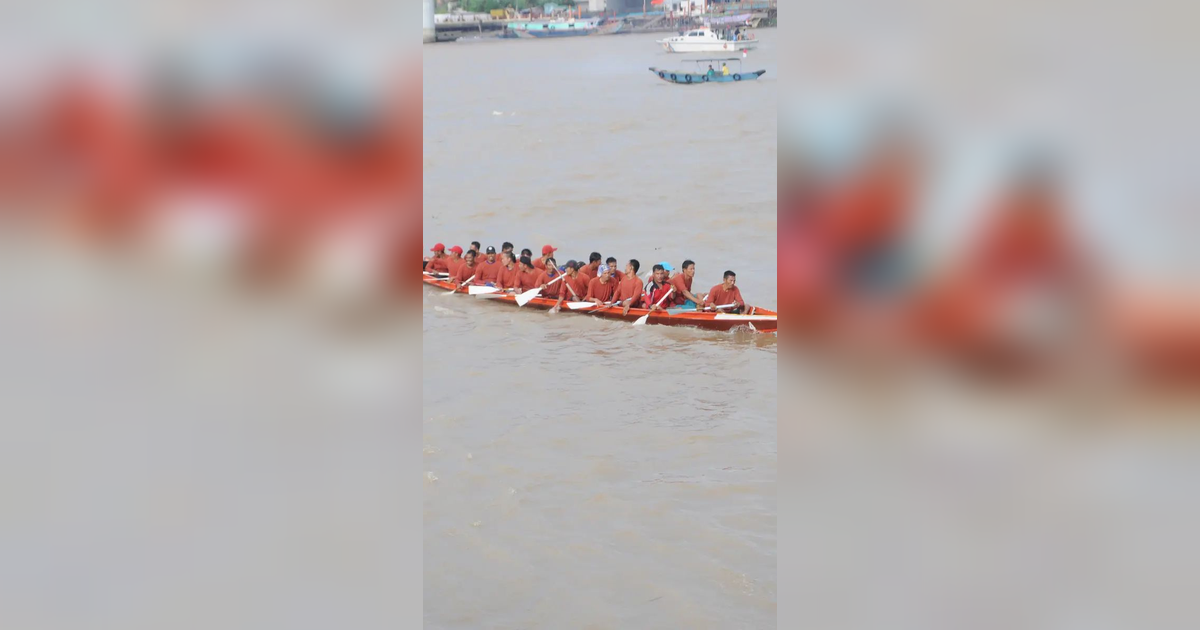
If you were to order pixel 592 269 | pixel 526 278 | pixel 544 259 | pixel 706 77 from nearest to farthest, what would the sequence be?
pixel 592 269
pixel 526 278
pixel 544 259
pixel 706 77

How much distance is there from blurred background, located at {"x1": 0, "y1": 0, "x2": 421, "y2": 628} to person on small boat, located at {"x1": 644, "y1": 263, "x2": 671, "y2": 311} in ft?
31.5

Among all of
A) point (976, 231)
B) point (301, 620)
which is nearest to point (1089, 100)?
point (976, 231)

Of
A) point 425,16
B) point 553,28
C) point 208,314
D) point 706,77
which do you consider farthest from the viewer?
point 553,28

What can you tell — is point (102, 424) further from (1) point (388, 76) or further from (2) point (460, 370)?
(2) point (460, 370)

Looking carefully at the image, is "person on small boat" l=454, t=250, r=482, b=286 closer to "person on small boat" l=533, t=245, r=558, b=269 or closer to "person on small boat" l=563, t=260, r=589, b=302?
"person on small boat" l=533, t=245, r=558, b=269

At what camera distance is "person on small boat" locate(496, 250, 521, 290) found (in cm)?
1200

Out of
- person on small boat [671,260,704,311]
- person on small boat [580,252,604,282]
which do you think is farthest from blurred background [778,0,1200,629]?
person on small boat [580,252,604,282]

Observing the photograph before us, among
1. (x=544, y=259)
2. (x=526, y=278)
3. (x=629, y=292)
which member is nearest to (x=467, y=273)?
(x=526, y=278)

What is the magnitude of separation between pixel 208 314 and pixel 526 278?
1069cm

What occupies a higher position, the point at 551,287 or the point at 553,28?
the point at 553,28

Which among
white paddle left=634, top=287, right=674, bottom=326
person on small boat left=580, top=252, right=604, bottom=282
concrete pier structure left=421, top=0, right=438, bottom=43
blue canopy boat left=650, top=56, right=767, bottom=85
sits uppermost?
blue canopy boat left=650, top=56, right=767, bottom=85

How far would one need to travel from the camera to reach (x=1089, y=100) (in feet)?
4.49

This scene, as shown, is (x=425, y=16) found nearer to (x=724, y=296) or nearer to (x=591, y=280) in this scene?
(x=724, y=296)

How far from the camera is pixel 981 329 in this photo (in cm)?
151
